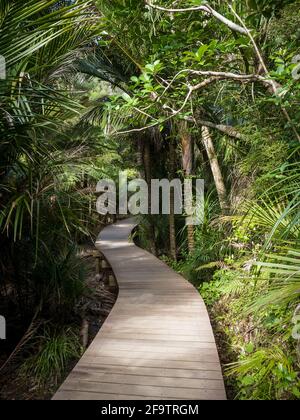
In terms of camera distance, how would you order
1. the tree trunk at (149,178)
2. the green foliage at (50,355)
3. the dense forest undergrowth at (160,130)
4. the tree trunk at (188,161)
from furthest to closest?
the tree trunk at (149,178)
the tree trunk at (188,161)
the green foliage at (50,355)
the dense forest undergrowth at (160,130)

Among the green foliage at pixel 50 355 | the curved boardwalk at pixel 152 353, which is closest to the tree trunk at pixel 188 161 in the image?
the curved boardwalk at pixel 152 353

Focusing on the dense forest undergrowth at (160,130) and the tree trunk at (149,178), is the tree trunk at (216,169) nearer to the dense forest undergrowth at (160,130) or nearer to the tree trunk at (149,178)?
the dense forest undergrowth at (160,130)

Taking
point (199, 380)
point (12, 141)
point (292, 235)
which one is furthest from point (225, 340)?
point (12, 141)

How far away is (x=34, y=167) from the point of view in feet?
8.78

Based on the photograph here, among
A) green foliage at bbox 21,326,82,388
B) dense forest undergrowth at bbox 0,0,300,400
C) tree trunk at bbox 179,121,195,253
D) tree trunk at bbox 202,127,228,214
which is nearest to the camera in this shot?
dense forest undergrowth at bbox 0,0,300,400

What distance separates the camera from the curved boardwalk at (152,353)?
2.33 m

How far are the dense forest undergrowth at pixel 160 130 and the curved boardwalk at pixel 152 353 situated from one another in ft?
1.04

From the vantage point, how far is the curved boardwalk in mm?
2328

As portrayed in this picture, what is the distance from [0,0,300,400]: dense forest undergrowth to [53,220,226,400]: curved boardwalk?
32 centimetres

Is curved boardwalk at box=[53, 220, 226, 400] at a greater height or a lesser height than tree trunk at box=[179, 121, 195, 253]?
lesser

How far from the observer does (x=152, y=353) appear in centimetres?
291

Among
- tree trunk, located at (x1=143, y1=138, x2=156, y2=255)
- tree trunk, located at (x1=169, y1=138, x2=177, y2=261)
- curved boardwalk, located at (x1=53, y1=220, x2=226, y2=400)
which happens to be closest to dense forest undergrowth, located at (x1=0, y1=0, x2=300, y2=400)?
curved boardwalk, located at (x1=53, y1=220, x2=226, y2=400)

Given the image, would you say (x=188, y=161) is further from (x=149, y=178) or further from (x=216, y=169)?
(x=149, y=178)

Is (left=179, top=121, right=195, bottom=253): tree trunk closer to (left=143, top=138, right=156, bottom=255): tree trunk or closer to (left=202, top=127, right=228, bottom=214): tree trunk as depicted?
(left=202, top=127, right=228, bottom=214): tree trunk
